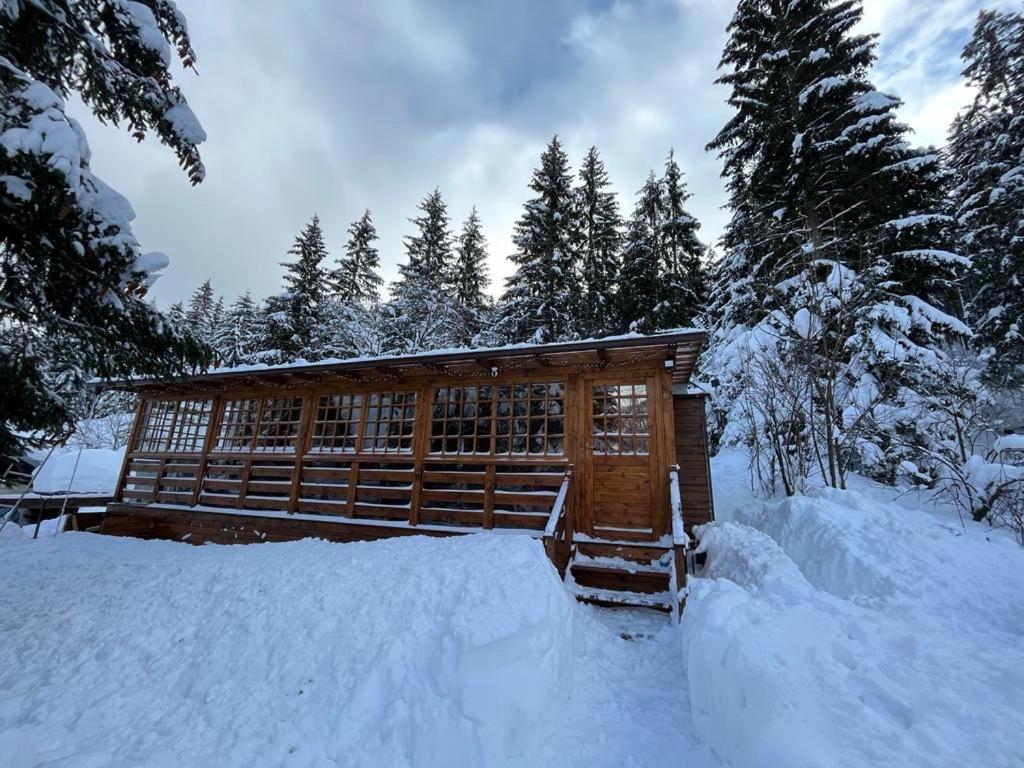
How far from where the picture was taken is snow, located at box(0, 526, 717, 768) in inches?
112

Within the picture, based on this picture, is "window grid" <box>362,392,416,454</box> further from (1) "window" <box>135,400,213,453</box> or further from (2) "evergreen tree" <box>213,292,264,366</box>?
(2) "evergreen tree" <box>213,292,264,366</box>

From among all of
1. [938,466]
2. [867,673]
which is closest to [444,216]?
[938,466]

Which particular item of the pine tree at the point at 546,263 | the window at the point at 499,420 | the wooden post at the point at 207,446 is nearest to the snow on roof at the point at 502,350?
the window at the point at 499,420

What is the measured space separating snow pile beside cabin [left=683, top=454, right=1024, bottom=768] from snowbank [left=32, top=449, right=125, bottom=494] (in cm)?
1923

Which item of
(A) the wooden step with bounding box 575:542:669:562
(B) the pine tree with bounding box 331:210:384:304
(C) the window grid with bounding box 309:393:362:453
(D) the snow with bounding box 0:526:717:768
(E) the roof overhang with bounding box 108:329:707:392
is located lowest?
(D) the snow with bounding box 0:526:717:768

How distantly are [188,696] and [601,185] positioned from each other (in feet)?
70.2

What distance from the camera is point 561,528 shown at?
574 centimetres

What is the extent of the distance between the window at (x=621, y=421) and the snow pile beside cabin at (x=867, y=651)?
6.75ft

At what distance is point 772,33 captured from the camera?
12.1 meters

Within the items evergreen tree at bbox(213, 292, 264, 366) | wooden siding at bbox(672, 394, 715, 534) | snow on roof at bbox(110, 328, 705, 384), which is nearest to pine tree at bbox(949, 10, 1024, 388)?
wooden siding at bbox(672, 394, 715, 534)

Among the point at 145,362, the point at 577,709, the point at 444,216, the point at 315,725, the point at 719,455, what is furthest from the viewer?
the point at 444,216

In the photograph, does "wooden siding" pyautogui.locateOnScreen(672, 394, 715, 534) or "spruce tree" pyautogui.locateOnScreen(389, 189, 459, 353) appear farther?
"spruce tree" pyautogui.locateOnScreen(389, 189, 459, 353)

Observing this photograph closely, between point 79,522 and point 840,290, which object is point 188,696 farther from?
point 840,290

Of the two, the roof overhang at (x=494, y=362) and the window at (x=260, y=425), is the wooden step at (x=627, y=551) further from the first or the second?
the window at (x=260, y=425)
